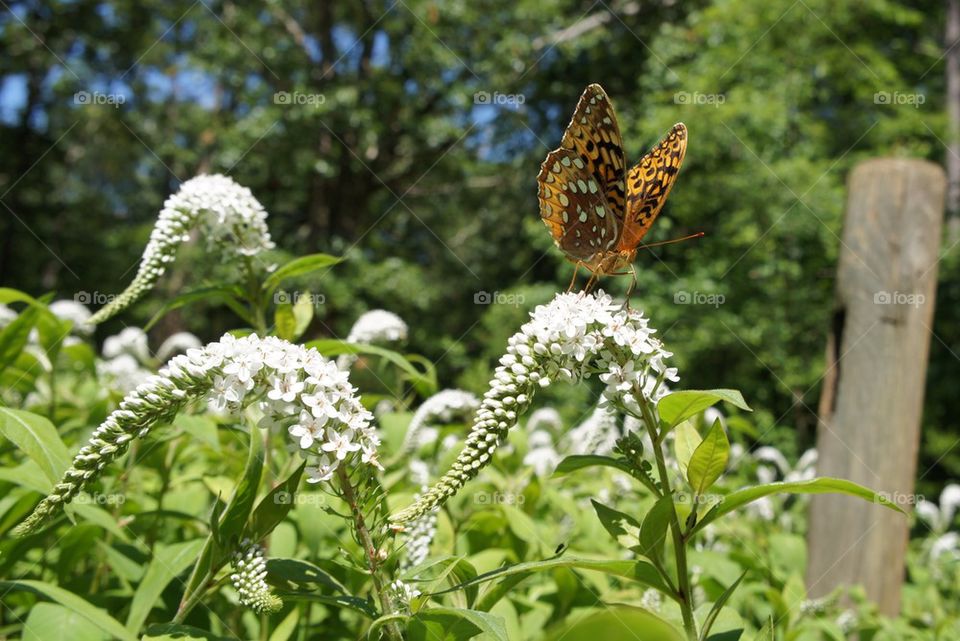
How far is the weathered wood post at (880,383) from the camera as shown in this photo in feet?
11.1

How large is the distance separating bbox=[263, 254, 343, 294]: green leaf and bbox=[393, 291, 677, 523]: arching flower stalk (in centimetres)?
72

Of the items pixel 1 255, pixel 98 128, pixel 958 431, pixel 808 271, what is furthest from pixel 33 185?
pixel 958 431

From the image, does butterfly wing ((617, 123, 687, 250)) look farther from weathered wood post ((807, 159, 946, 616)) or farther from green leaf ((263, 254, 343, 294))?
weathered wood post ((807, 159, 946, 616))

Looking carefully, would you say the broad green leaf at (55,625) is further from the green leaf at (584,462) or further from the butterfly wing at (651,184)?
the butterfly wing at (651,184)

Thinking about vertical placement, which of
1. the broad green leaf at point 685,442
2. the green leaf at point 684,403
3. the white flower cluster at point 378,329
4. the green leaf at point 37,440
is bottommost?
the green leaf at point 37,440

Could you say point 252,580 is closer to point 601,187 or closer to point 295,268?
point 295,268

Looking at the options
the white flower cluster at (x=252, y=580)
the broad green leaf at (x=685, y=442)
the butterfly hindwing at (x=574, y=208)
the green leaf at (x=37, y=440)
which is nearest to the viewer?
the white flower cluster at (x=252, y=580)

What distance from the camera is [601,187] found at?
81.2 inches

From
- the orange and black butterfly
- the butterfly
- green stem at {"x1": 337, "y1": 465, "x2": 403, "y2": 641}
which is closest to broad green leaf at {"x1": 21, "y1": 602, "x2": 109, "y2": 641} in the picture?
green stem at {"x1": 337, "y1": 465, "x2": 403, "y2": 641}

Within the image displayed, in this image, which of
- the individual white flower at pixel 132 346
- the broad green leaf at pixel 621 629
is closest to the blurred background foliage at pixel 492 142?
the individual white flower at pixel 132 346

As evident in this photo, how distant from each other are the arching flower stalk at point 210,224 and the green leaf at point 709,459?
1148 mm

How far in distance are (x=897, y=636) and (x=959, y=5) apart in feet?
52.0

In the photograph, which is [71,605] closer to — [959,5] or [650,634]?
[650,634]

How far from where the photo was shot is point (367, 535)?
129 centimetres
